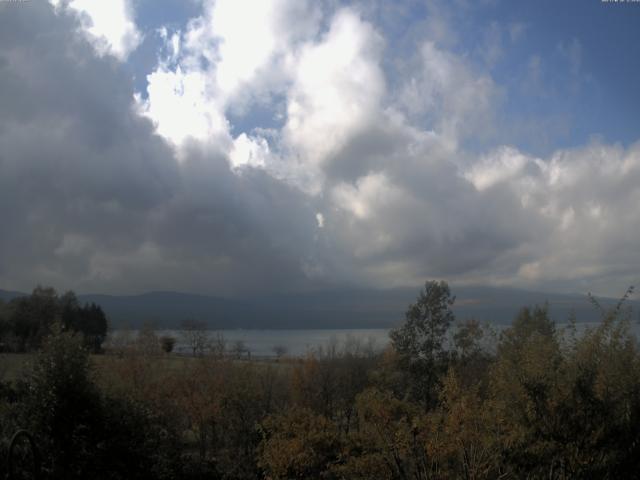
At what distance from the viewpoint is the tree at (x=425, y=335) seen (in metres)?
42.8

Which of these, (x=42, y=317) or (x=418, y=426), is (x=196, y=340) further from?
(x=418, y=426)

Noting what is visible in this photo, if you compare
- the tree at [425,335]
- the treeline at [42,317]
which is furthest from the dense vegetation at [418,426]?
the treeline at [42,317]

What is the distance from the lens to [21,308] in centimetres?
8656

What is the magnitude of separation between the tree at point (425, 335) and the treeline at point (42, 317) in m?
46.2

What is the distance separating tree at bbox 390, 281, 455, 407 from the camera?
141 feet

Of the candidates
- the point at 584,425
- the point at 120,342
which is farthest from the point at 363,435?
the point at 120,342

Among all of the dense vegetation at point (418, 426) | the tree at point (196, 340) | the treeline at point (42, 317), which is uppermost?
the treeline at point (42, 317)

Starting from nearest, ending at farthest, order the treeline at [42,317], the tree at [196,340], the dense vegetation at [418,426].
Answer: the dense vegetation at [418,426] → the tree at [196,340] → the treeline at [42,317]

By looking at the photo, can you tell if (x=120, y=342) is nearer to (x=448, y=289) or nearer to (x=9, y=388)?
(x=9, y=388)

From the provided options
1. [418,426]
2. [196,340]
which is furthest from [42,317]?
[418,426]

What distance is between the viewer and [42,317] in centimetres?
8550

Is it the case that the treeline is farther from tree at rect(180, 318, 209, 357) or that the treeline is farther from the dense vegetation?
Result: the dense vegetation

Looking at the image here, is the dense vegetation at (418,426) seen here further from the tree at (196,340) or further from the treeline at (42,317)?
the treeline at (42,317)

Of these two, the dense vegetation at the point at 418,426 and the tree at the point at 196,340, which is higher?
the tree at the point at 196,340
